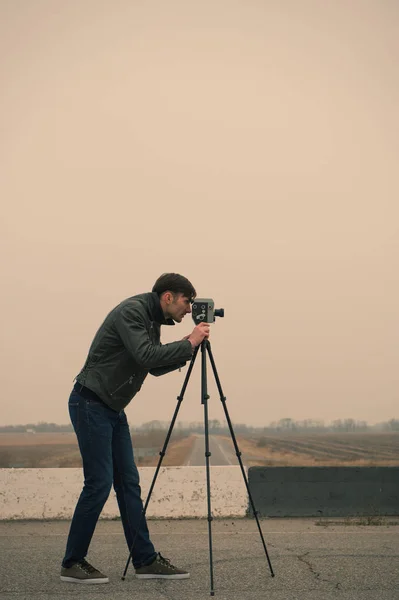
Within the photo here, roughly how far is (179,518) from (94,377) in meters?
4.39

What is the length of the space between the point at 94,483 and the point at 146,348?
925 mm

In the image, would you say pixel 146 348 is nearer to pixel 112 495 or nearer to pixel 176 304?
pixel 176 304

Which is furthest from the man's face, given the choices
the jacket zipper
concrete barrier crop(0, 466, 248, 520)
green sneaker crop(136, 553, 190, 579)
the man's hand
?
concrete barrier crop(0, 466, 248, 520)

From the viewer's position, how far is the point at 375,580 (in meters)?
5.26

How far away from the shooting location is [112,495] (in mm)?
9133

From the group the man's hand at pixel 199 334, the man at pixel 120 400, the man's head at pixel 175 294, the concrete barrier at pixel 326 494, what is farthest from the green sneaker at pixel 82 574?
the concrete barrier at pixel 326 494

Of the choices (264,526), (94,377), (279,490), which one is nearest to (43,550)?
(94,377)

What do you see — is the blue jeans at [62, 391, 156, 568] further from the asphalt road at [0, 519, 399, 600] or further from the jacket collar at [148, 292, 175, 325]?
the jacket collar at [148, 292, 175, 325]

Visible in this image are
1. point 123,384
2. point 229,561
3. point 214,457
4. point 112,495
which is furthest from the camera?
point 214,457

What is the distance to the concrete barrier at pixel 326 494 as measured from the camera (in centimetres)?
931

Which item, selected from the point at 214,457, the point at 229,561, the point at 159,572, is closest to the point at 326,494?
the point at 229,561

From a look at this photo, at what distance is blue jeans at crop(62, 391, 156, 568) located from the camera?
5.17 metres

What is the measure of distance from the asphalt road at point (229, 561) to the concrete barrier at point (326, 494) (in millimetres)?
513

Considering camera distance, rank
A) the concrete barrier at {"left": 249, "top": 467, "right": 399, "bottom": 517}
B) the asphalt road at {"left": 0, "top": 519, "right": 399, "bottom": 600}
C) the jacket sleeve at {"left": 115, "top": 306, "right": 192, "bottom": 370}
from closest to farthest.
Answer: the asphalt road at {"left": 0, "top": 519, "right": 399, "bottom": 600} → the jacket sleeve at {"left": 115, "top": 306, "right": 192, "bottom": 370} → the concrete barrier at {"left": 249, "top": 467, "right": 399, "bottom": 517}
